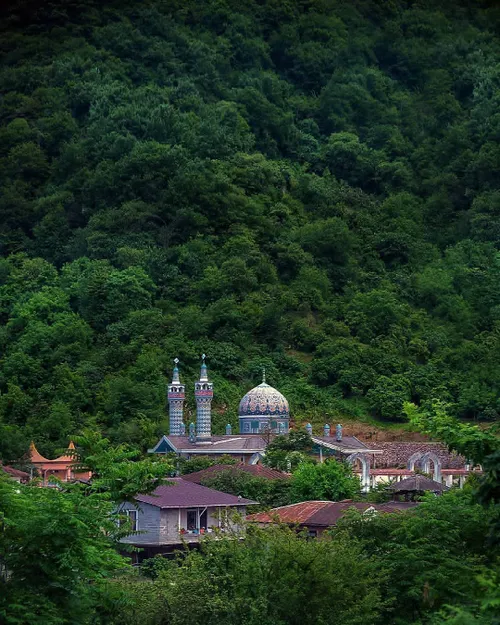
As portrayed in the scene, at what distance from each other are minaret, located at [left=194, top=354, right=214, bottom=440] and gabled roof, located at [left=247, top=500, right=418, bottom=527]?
65.2ft

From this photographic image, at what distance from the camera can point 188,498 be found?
6016 centimetres

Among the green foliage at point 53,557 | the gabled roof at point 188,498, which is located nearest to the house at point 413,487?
the gabled roof at point 188,498

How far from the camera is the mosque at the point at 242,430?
76.3 m

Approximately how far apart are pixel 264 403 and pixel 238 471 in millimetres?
13403

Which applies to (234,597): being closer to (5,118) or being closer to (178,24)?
(5,118)

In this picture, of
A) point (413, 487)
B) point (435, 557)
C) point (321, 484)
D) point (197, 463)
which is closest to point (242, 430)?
point (197, 463)

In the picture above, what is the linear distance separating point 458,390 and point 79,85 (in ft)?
116

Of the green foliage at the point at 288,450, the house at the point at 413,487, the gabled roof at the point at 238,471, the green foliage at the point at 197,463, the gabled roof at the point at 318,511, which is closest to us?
the gabled roof at the point at 318,511

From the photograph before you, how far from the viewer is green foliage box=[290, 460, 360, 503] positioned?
63.4 m

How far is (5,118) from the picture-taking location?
112 metres

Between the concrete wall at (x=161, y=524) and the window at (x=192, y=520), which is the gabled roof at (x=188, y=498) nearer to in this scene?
the concrete wall at (x=161, y=524)

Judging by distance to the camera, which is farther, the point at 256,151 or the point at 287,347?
the point at 256,151

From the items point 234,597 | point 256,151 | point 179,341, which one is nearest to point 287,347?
point 179,341

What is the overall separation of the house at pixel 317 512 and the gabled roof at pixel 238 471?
777 centimetres
